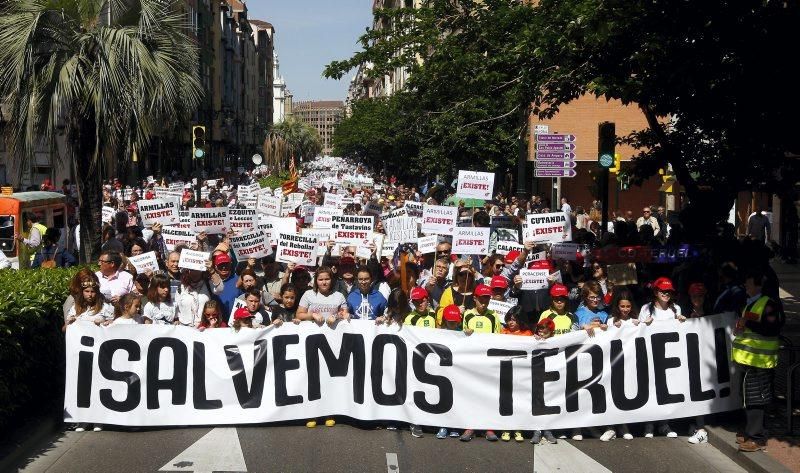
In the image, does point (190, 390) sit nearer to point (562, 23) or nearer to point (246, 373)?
point (246, 373)

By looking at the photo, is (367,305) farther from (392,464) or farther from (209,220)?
(209,220)

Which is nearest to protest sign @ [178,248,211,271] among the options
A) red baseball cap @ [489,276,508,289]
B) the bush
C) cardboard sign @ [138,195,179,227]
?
the bush

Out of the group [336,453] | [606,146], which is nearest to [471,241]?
[606,146]

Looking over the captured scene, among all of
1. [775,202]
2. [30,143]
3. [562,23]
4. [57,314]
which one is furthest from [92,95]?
[775,202]

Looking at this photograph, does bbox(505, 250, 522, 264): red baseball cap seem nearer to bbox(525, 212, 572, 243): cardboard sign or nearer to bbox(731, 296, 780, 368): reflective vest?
bbox(525, 212, 572, 243): cardboard sign

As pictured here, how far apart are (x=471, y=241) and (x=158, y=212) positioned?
5.97m

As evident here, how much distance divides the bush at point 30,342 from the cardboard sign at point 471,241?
4618 mm

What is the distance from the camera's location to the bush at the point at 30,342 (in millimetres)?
8273

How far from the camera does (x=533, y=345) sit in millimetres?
9102

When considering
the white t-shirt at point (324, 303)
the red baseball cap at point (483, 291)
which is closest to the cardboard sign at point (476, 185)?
the white t-shirt at point (324, 303)

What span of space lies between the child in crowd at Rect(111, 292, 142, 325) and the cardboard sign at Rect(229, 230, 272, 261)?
3.14 metres

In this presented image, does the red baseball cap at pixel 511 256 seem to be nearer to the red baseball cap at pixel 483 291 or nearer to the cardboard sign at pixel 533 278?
the cardboard sign at pixel 533 278

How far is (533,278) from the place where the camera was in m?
10.7

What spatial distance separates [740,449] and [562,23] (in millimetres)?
6537
